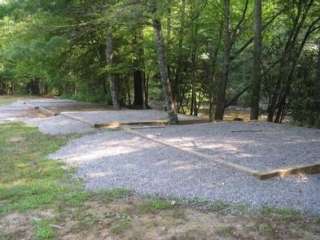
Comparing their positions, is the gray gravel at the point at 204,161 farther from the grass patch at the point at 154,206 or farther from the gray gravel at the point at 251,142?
the grass patch at the point at 154,206

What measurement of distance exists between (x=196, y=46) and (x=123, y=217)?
10.5m

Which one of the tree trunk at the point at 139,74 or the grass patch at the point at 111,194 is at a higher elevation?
the tree trunk at the point at 139,74

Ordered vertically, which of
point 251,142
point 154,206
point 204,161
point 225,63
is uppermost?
point 225,63

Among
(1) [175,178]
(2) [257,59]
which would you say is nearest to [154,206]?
(1) [175,178]

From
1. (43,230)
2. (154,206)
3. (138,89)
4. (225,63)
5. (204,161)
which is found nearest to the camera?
(43,230)

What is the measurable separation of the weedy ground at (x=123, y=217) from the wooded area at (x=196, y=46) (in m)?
4.92

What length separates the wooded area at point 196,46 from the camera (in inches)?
439

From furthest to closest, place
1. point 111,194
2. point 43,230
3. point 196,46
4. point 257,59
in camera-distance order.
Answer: point 196,46 → point 257,59 → point 111,194 → point 43,230

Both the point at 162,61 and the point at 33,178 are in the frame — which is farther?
the point at 162,61

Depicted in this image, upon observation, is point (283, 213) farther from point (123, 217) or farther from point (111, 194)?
point (111, 194)

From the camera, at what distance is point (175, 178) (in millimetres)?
5148

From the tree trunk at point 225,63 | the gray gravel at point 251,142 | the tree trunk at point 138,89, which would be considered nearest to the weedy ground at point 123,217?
the gray gravel at point 251,142

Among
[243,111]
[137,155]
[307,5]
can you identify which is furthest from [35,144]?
[243,111]

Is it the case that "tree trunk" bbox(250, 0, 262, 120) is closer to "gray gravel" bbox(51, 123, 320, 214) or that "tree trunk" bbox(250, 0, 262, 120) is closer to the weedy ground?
"gray gravel" bbox(51, 123, 320, 214)
